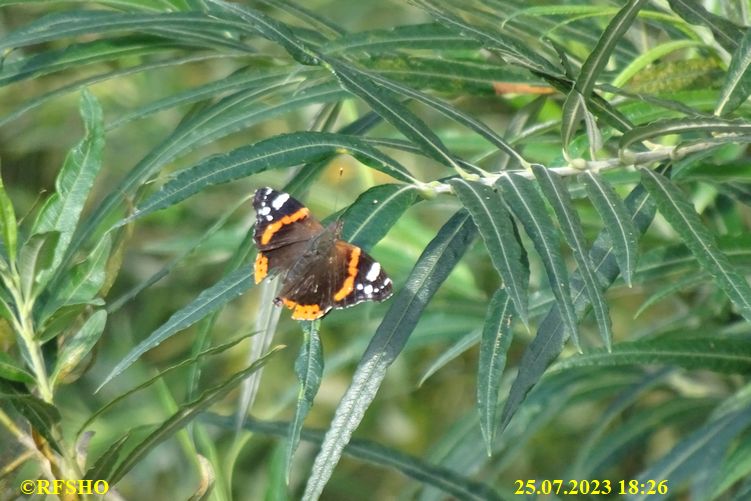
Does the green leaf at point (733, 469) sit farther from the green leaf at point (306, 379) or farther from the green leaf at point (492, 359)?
the green leaf at point (306, 379)

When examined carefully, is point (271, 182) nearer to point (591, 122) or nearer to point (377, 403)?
point (377, 403)

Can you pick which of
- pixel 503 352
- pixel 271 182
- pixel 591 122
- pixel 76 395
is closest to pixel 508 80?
pixel 591 122

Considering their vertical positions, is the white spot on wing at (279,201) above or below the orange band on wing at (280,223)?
above

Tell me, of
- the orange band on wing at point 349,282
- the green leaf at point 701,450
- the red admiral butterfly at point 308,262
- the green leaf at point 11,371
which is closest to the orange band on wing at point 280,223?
the red admiral butterfly at point 308,262

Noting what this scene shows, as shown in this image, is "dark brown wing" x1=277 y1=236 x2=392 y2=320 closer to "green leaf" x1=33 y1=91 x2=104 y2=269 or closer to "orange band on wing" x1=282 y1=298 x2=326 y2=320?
"orange band on wing" x1=282 y1=298 x2=326 y2=320

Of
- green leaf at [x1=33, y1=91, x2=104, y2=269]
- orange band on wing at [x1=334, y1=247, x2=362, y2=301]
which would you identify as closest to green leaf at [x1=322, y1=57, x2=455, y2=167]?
orange band on wing at [x1=334, y1=247, x2=362, y2=301]

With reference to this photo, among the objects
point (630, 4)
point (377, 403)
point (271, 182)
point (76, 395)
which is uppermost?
point (630, 4)
